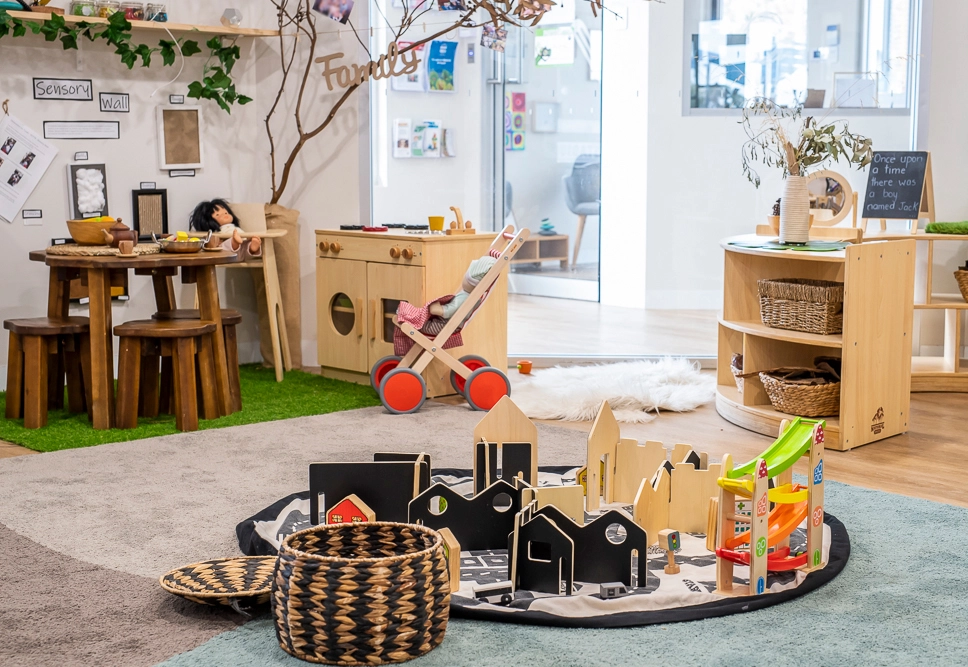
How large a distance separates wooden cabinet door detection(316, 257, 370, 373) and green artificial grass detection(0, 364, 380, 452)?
0.12 meters

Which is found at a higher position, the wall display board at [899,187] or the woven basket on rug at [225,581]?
the wall display board at [899,187]

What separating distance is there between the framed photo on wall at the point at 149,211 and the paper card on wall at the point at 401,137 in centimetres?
119

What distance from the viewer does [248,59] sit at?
579 centimetres

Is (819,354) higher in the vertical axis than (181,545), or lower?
higher

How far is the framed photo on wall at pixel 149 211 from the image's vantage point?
5496 mm

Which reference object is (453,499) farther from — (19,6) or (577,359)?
(19,6)

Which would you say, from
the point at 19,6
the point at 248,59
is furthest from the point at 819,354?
the point at 19,6

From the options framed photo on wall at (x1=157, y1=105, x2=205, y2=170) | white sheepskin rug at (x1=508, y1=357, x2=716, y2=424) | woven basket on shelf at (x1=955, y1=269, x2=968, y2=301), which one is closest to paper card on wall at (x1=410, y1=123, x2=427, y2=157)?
framed photo on wall at (x1=157, y1=105, x2=205, y2=170)

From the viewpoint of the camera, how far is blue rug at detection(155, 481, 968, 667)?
222 cm

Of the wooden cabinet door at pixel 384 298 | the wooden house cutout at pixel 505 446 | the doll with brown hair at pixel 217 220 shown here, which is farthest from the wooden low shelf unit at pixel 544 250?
the wooden house cutout at pixel 505 446

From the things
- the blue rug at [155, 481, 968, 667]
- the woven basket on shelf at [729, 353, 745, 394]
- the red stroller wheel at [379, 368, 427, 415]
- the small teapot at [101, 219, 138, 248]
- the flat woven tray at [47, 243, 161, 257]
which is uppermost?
the small teapot at [101, 219, 138, 248]

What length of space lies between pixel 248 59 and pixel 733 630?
437 centimetres

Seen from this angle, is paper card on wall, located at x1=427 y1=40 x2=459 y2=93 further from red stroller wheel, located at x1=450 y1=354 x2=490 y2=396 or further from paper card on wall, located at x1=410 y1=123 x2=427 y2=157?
red stroller wheel, located at x1=450 y1=354 x2=490 y2=396

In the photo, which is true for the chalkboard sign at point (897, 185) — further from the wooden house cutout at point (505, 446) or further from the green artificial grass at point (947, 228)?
the wooden house cutout at point (505, 446)
